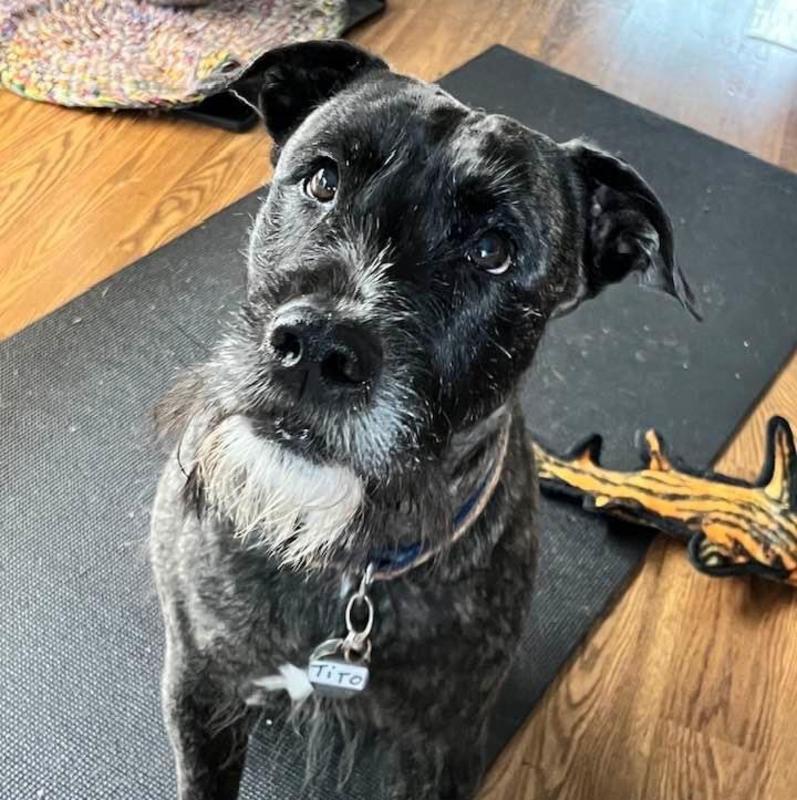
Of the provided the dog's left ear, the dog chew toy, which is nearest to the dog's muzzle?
the dog's left ear

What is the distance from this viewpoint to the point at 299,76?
1615 mm

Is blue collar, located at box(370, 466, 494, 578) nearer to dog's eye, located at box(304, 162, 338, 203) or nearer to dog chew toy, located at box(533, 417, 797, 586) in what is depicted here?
dog's eye, located at box(304, 162, 338, 203)

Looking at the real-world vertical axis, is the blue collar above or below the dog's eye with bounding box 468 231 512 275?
below

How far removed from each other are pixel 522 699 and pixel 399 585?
0.60m

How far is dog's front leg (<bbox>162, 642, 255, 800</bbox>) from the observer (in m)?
1.59

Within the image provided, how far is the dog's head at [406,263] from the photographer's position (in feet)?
3.94

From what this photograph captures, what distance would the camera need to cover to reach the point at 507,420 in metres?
1.53

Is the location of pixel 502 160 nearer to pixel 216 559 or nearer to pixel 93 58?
pixel 216 559

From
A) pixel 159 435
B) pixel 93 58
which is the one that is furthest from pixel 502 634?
pixel 93 58

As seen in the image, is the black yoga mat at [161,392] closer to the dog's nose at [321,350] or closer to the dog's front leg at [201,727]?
the dog's front leg at [201,727]

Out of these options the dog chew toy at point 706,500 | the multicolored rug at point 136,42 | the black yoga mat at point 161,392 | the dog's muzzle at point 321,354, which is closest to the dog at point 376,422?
the dog's muzzle at point 321,354

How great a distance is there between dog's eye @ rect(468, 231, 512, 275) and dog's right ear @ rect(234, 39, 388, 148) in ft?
1.26

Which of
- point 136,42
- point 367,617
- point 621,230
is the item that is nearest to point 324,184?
point 621,230

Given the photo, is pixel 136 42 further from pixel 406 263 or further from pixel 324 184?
pixel 406 263
